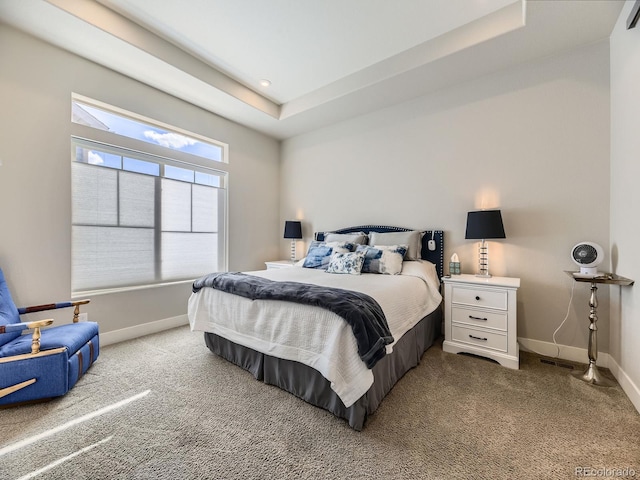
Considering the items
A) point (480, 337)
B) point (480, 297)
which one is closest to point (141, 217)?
point (480, 297)

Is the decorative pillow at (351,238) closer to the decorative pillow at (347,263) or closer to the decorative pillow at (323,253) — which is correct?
the decorative pillow at (323,253)

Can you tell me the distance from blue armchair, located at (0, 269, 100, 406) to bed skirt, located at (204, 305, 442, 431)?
3.36ft

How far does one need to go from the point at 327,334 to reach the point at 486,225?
201 centimetres

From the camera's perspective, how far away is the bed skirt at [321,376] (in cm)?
176

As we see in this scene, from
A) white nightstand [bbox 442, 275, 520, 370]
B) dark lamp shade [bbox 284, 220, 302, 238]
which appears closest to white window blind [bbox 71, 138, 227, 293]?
dark lamp shade [bbox 284, 220, 302, 238]

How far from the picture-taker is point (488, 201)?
10.0ft

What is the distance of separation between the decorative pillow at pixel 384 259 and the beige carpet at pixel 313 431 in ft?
3.44

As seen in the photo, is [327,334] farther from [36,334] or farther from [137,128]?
[137,128]

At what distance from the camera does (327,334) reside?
5.81 feet

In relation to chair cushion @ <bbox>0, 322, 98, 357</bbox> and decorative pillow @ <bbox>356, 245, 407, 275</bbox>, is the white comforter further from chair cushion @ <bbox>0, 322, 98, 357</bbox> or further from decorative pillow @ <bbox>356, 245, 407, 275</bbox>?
chair cushion @ <bbox>0, 322, 98, 357</bbox>

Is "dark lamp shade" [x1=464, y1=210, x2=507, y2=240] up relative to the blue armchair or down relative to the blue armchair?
up

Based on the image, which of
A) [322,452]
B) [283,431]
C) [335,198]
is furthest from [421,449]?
[335,198]

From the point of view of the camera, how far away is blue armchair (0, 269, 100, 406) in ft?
6.08

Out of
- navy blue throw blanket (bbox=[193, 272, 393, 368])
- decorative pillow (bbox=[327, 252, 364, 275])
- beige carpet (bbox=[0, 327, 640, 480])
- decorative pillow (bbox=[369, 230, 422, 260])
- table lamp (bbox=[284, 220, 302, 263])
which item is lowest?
beige carpet (bbox=[0, 327, 640, 480])
